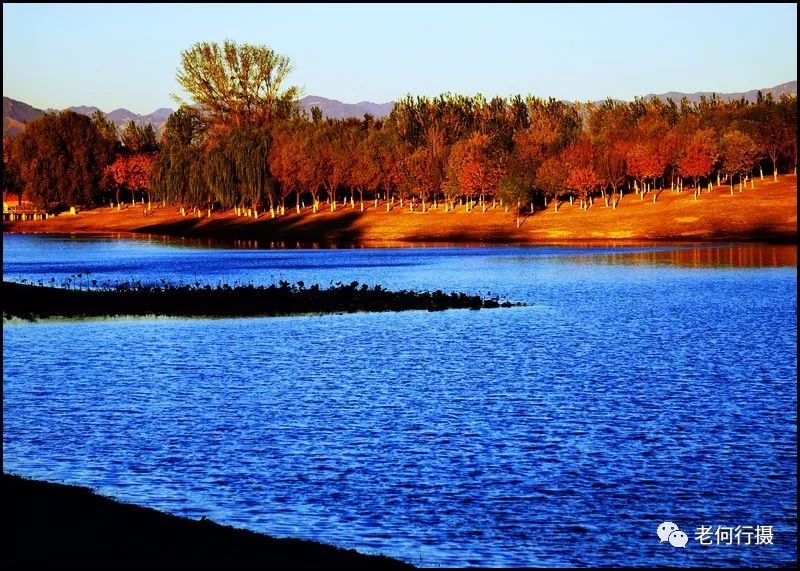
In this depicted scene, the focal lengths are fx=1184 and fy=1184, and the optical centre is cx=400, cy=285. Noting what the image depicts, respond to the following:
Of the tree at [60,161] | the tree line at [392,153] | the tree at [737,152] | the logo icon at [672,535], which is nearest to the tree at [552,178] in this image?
the tree line at [392,153]

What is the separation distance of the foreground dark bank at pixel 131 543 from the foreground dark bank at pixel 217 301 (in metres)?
35.3

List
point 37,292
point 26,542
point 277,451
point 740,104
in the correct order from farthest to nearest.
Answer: point 740,104 → point 37,292 → point 277,451 → point 26,542

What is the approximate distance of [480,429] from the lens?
2525 cm

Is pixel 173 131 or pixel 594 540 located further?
pixel 173 131

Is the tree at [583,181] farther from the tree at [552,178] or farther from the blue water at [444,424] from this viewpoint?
the blue water at [444,424]

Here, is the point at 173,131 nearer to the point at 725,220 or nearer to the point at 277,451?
the point at 725,220

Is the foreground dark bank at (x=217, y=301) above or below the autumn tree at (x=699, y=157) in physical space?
below

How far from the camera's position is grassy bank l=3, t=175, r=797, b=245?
114188mm

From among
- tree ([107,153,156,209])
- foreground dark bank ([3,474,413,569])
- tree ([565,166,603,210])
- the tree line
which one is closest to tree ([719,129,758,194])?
the tree line

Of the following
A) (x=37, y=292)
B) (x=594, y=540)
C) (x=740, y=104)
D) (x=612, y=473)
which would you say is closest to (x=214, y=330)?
(x=37, y=292)

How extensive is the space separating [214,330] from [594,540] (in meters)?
31.2

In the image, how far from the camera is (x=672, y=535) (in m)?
16.9

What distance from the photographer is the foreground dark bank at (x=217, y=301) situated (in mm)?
51750

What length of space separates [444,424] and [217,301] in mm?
29561
